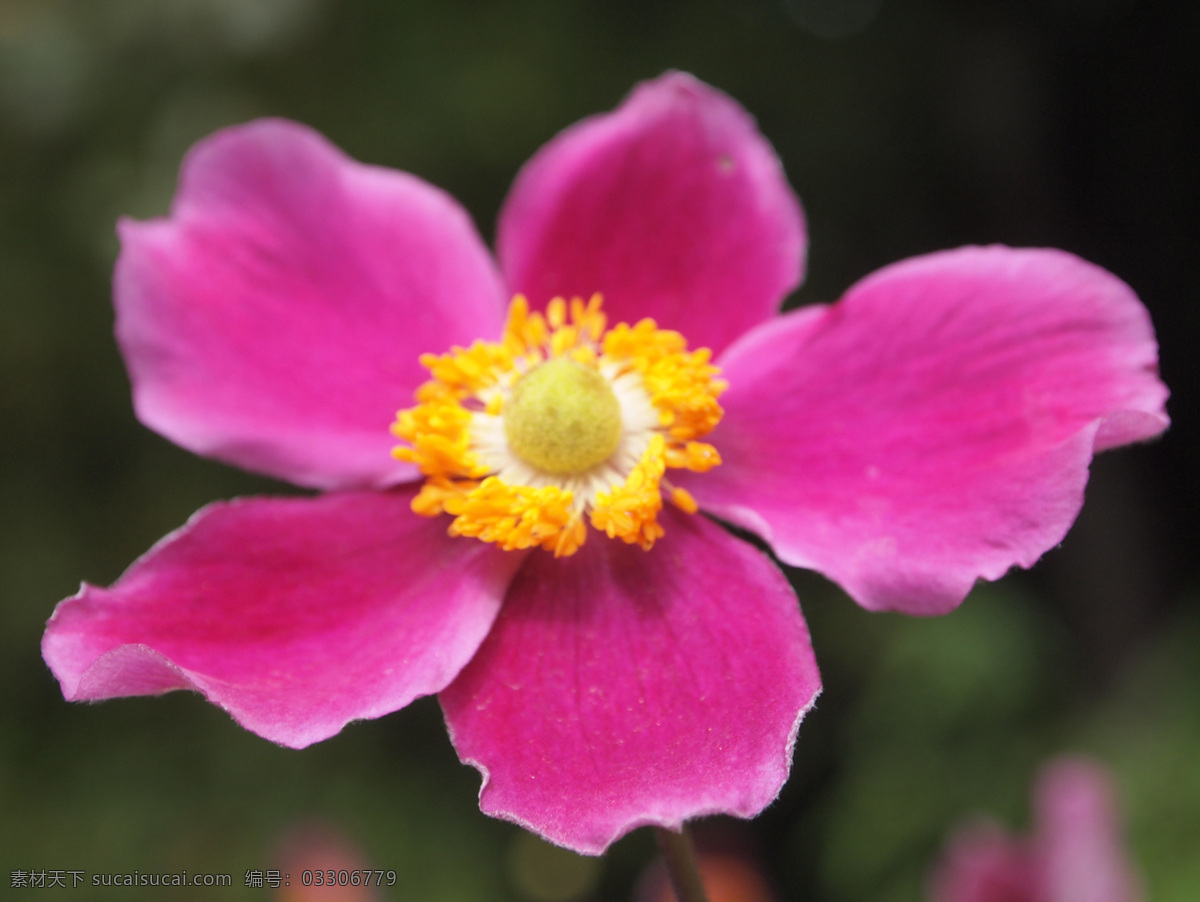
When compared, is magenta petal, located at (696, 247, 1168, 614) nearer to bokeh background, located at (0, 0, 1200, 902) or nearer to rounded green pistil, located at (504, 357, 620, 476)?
rounded green pistil, located at (504, 357, 620, 476)

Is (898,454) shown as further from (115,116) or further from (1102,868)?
(115,116)

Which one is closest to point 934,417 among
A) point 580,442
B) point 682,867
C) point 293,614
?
point 580,442

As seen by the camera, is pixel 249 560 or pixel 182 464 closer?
pixel 249 560

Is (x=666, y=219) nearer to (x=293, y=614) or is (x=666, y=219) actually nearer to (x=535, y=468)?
(x=535, y=468)

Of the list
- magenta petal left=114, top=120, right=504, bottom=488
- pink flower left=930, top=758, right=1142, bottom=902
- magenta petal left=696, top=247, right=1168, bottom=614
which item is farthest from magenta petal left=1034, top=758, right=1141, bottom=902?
magenta petal left=114, top=120, right=504, bottom=488

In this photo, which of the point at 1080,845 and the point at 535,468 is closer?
the point at 535,468

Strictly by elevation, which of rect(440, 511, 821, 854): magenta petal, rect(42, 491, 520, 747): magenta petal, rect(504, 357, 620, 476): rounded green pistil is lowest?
rect(440, 511, 821, 854): magenta petal

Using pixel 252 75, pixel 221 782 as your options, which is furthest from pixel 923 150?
pixel 221 782
